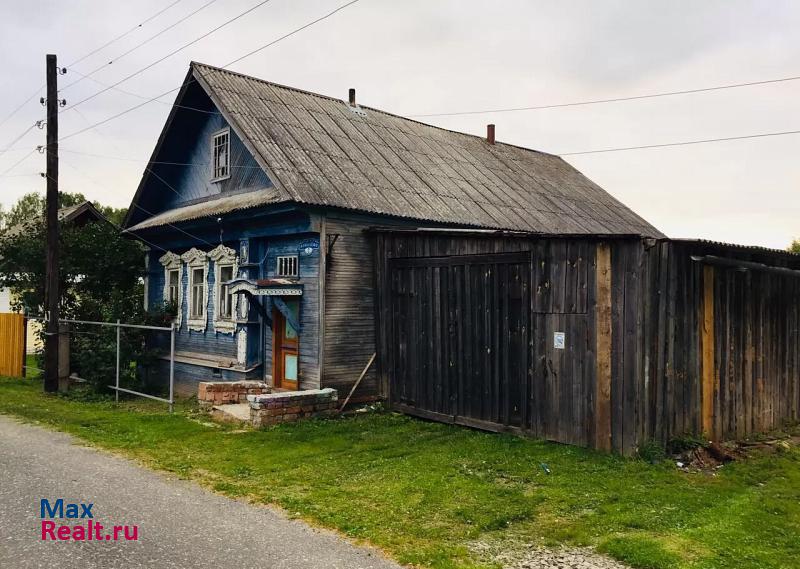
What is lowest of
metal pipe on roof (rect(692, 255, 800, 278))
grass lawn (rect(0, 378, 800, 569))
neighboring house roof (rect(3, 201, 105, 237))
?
grass lawn (rect(0, 378, 800, 569))

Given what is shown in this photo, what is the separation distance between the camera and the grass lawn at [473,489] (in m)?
5.57

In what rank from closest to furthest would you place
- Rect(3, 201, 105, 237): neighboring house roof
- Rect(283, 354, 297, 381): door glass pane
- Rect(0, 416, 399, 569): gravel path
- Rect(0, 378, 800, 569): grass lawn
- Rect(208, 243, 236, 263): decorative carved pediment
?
Rect(0, 416, 399, 569): gravel path < Rect(0, 378, 800, 569): grass lawn < Rect(283, 354, 297, 381): door glass pane < Rect(208, 243, 236, 263): decorative carved pediment < Rect(3, 201, 105, 237): neighboring house roof

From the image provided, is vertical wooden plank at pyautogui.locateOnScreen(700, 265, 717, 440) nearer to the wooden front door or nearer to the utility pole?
the wooden front door

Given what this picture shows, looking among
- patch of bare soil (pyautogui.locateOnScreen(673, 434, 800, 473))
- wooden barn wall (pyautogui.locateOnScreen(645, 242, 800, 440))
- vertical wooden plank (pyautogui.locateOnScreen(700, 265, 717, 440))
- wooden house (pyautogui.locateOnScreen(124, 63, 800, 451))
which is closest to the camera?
patch of bare soil (pyautogui.locateOnScreen(673, 434, 800, 473))

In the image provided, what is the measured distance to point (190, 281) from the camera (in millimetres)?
15734

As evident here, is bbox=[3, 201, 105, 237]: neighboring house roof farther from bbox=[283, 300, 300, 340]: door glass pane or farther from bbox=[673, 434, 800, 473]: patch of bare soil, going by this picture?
bbox=[673, 434, 800, 473]: patch of bare soil

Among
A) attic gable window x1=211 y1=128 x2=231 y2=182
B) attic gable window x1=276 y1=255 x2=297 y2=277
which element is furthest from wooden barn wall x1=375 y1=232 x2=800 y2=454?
attic gable window x1=211 y1=128 x2=231 y2=182

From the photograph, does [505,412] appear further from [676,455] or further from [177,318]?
[177,318]

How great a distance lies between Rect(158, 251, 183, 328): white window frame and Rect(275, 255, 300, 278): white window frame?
14.1 feet

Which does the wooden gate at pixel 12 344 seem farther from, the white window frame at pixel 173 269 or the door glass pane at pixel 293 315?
the door glass pane at pixel 293 315

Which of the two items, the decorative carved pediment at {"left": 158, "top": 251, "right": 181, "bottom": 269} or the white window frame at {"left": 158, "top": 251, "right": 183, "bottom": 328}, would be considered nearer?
the white window frame at {"left": 158, "top": 251, "right": 183, "bottom": 328}

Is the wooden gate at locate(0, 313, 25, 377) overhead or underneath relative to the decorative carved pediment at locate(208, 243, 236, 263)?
underneath

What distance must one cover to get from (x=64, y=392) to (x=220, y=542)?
11.2 meters

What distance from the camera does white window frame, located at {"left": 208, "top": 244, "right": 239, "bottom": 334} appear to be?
46.0 feet
